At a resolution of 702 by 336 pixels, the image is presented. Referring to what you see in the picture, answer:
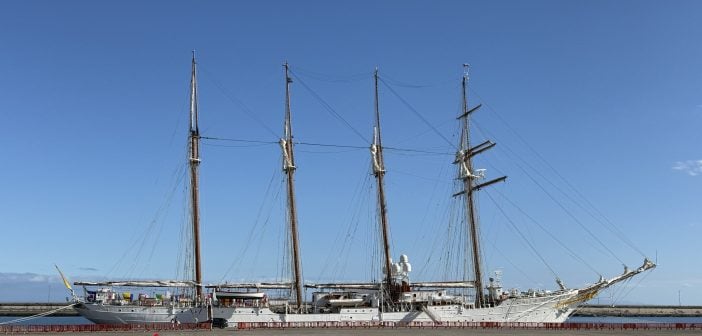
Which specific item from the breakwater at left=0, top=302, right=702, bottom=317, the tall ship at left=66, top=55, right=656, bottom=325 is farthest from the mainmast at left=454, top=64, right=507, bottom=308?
the breakwater at left=0, top=302, right=702, bottom=317

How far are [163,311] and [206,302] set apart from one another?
4.31 metres

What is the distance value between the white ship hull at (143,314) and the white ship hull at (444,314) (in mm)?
2165

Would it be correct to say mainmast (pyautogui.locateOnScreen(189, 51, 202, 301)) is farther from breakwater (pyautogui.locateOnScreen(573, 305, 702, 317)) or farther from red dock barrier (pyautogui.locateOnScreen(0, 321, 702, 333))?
breakwater (pyautogui.locateOnScreen(573, 305, 702, 317))

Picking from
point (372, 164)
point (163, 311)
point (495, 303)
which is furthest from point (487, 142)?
point (163, 311)

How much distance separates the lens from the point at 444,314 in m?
68.9

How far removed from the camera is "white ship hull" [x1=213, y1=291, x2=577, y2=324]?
63500mm

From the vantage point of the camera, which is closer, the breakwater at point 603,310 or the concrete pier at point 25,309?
the concrete pier at point 25,309

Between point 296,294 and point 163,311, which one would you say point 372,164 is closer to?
point 296,294

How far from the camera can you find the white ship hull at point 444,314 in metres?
63.5

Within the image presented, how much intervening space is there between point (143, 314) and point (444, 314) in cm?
3127

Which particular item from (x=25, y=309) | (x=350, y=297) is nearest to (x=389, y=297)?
(x=350, y=297)

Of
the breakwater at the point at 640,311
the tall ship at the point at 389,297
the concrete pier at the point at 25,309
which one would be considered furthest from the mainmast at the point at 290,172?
the breakwater at the point at 640,311

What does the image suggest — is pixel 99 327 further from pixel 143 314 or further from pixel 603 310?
pixel 603 310

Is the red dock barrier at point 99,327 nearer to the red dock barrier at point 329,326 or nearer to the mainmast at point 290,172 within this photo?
the red dock barrier at point 329,326
